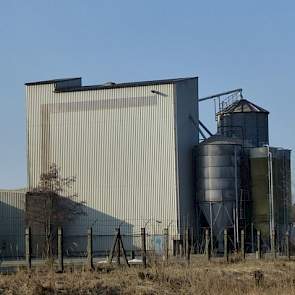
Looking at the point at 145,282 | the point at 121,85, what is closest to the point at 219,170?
the point at 121,85

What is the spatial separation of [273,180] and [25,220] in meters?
21.6

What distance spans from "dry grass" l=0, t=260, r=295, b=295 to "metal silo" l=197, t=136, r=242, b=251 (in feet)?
123

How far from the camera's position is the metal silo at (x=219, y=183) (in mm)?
61750

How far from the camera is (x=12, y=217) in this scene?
6234 cm

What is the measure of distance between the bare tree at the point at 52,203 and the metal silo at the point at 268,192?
15169mm

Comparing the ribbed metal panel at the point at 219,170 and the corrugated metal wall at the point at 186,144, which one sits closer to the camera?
the corrugated metal wall at the point at 186,144

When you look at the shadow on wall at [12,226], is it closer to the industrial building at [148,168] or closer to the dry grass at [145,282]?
the industrial building at [148,168]

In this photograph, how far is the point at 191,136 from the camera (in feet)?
212

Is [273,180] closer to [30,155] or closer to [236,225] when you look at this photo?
[236,225]

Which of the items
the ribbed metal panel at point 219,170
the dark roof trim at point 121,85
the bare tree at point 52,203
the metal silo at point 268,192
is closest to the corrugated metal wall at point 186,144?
the dark roof trim at point 121,85

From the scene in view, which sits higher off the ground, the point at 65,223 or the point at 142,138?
the point at 142,138

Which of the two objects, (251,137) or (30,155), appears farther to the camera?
(251,137)

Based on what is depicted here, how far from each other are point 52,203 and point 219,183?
14.3 metres

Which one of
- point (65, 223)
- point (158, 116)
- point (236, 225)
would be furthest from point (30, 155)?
point (236, 225)
